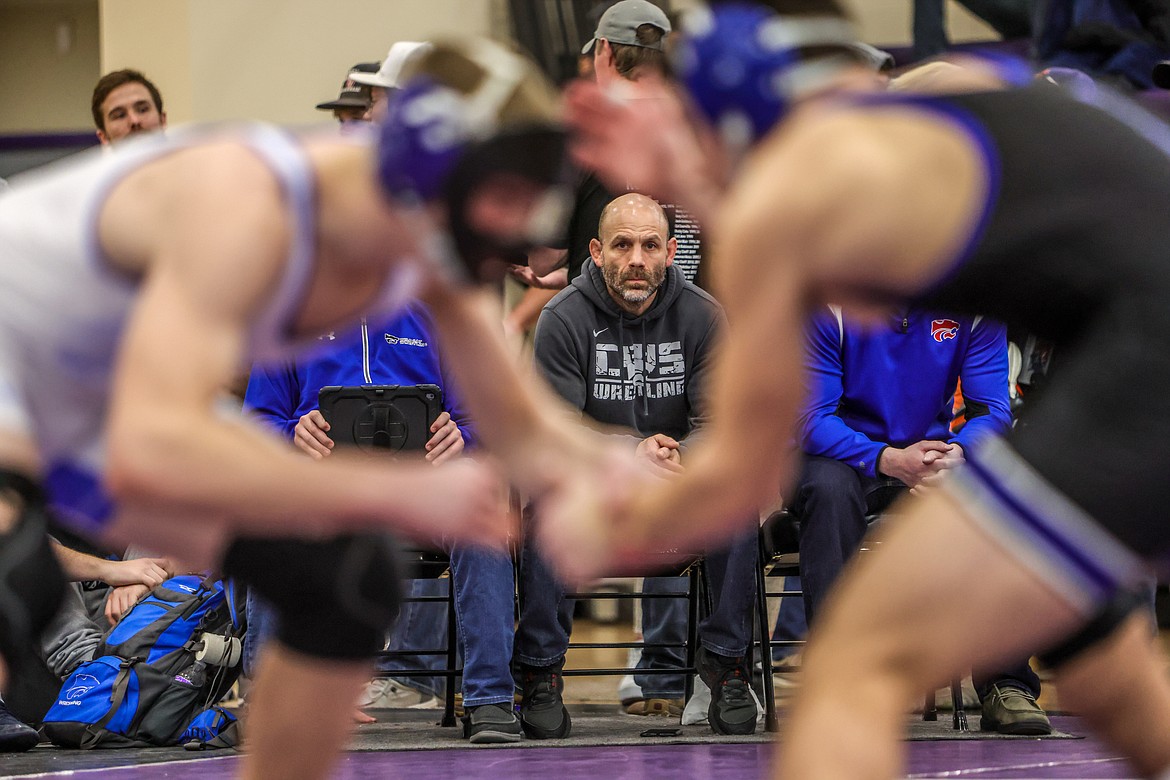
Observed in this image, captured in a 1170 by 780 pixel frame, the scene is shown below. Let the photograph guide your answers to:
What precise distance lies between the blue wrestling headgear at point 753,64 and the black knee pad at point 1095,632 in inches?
33.9

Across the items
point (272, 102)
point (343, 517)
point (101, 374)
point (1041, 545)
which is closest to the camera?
point (1041, 545)

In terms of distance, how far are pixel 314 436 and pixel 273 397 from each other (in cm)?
33

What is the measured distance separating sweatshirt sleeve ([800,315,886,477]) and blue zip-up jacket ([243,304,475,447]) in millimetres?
1072

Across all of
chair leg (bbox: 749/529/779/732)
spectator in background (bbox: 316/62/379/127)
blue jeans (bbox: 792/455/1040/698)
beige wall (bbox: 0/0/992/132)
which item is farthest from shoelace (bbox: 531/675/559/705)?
beige wall (bbox: 0/0/992/132)

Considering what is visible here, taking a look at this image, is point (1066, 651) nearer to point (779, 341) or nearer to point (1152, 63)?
point (779, 341)

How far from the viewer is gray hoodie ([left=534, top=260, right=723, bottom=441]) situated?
4.95 meters

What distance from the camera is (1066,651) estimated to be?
221 cm

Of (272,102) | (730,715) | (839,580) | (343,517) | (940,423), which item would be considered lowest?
(730,715)

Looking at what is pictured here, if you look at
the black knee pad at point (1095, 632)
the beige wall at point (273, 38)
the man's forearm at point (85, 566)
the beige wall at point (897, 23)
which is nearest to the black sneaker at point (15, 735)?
the man's forearm at point (85, 566)

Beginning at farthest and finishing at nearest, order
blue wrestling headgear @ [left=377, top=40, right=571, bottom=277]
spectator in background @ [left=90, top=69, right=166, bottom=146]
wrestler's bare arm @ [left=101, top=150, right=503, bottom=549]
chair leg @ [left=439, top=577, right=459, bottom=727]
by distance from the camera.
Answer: spectator in background @ [left=90, top=69, right=166, bottom=146] < chair leg @ [left=439, top=577, right=459, bottom=727] < blue wrestling headgear @ [left=377, top=40, right=571, bottom=277] < wrestler's bare arm @ [left=101, top=150, right=503, bottom=549]

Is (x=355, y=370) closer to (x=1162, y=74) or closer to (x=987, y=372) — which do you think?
(x=987, y=372)

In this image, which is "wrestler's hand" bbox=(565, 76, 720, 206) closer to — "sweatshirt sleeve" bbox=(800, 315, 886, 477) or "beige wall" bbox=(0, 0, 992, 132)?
"sweatshirt sleeve" bbox=(800, 315, 886, 477)

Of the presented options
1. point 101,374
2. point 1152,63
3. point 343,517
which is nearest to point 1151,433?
point 343,517

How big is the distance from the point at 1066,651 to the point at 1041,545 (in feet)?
1.53
